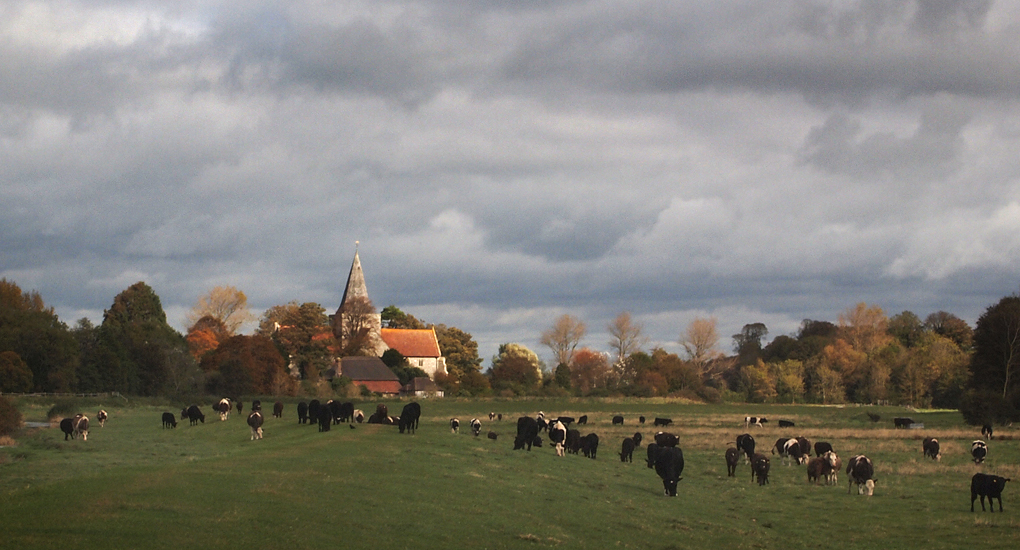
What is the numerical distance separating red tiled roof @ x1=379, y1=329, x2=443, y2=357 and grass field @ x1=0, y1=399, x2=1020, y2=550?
10251 cm

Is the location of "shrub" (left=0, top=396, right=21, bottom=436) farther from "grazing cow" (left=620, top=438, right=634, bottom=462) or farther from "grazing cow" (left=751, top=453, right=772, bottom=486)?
"grazing cow" (left=751, top=453, right=772, bottom=486)

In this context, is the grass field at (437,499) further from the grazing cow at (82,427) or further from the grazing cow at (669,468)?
the grazing cow at (82,427)

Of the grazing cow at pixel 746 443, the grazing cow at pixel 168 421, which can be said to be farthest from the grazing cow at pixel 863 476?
the grazing cow at pixel 168 421

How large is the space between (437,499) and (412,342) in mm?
126178

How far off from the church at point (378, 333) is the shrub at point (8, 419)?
A: 83146 millimetres

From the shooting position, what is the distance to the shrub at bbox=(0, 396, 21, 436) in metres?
39.9

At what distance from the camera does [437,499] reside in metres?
21.7

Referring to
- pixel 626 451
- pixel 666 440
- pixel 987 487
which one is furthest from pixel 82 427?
pixel 987 487

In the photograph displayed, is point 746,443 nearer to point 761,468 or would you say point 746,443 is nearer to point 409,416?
point 761,468

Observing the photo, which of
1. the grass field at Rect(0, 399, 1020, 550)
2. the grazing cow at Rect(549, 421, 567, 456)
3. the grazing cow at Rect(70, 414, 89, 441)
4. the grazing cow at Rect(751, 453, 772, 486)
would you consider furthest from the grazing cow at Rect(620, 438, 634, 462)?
the grazing cow at Rect(70, 414, 89, 441)

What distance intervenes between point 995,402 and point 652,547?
173 ft

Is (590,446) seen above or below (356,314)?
below

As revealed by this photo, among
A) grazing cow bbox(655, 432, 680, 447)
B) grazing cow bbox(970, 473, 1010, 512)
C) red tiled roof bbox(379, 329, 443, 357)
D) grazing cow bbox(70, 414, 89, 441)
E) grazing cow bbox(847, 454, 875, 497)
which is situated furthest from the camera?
red tiled roof bbox(379, 329, 443, 357)

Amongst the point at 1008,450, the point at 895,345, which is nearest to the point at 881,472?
the point at 1008,450
